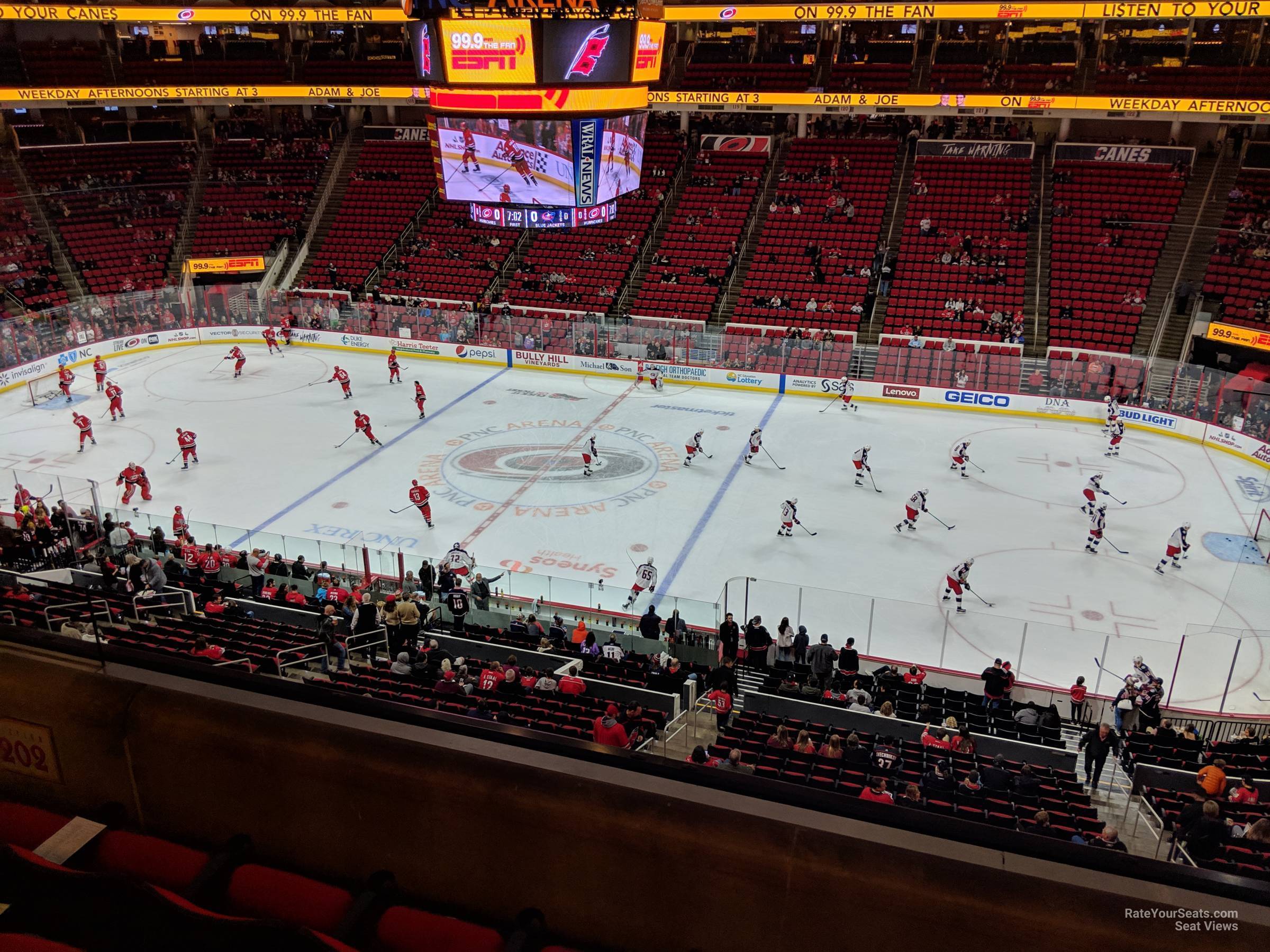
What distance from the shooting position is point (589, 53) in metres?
19.1

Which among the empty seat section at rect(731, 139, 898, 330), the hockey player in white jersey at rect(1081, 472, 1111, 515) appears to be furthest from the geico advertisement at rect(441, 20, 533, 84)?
the empty seat section at rect(731, 139, 898, 330)

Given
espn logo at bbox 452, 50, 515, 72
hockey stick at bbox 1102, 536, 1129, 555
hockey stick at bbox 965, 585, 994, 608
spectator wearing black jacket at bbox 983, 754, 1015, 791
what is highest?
espn logo at bbox 452, 50, 515, 72

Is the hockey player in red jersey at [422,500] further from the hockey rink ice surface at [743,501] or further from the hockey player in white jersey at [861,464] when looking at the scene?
the hockey player in white jersey at [861,464]

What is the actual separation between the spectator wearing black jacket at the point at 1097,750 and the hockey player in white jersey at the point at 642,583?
714cm

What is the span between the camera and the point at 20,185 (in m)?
39.7

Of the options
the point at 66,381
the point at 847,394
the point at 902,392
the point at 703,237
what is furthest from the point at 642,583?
the point at 703,237

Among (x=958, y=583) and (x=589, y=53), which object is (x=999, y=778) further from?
(x=589, y=53)

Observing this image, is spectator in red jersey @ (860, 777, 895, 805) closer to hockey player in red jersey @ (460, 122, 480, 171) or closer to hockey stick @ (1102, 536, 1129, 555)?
hockey stick @ (1102, 536, 1129, 555)

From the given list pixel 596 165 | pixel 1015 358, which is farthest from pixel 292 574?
pixel 1015 358

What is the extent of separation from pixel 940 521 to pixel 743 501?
4.52 metres

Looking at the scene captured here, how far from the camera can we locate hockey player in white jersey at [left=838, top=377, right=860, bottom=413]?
29.8 metres

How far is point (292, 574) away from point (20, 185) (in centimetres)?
3317

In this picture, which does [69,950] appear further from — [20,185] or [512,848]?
[20,185]

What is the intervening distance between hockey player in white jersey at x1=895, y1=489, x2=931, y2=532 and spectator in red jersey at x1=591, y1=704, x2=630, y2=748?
39.2 ft
